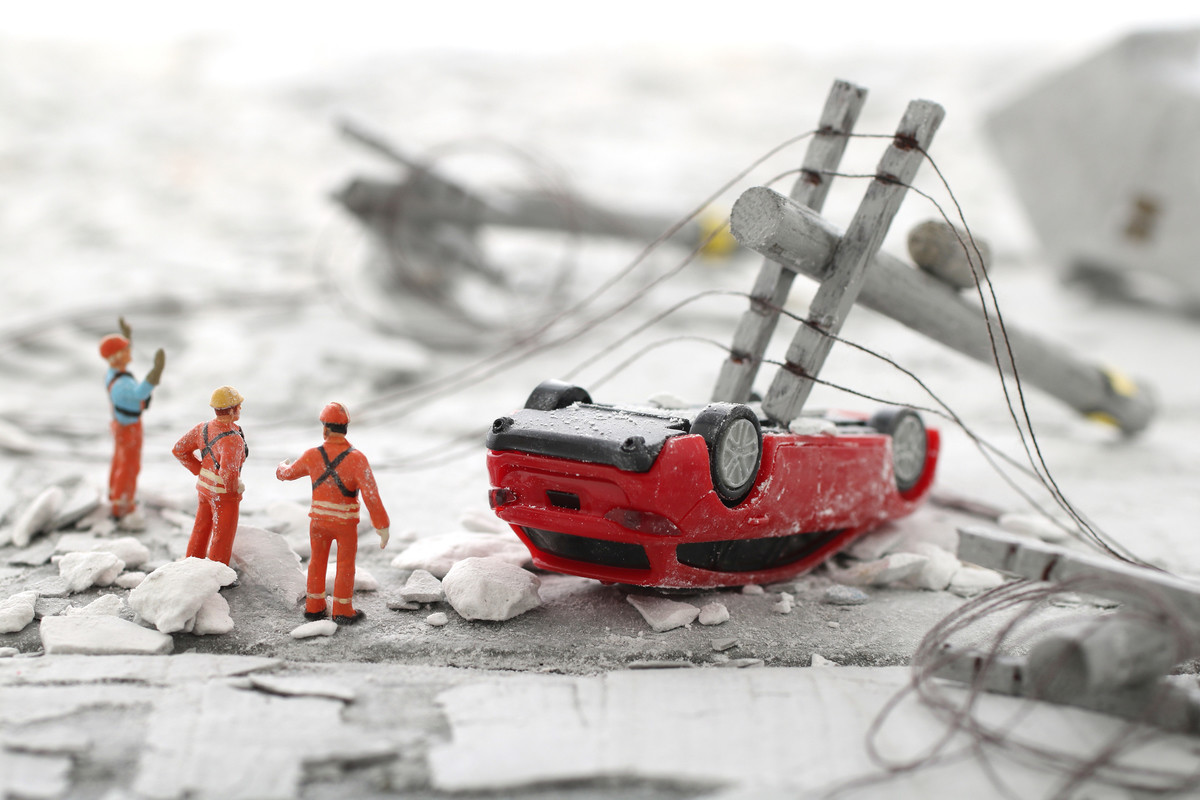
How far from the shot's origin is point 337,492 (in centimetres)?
296

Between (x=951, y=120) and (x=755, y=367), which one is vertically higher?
(x=951, y=120)

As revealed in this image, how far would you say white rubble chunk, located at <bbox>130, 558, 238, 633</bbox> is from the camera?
2.86 metres

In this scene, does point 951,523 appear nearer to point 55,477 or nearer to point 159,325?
point 55,477

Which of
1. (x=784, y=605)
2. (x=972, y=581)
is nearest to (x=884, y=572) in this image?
(x=972, y=581)

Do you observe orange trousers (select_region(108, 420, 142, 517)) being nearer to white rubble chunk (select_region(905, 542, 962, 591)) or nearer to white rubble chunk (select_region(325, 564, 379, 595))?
white rubble chunk (select_region(325, 564, 379, 595))

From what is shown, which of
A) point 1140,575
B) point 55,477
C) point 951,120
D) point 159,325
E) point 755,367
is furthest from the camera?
point 951,120

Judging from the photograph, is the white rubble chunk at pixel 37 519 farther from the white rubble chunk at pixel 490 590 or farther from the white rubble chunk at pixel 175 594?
the white rubble chunk at pixel 490 590

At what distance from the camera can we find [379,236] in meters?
8.20

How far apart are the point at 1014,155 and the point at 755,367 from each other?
21.2 feet

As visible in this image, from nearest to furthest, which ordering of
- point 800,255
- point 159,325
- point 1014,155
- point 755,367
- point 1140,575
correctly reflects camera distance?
point 1140,575
point 800,255
point 755,367
point 159,325
point 1014,155

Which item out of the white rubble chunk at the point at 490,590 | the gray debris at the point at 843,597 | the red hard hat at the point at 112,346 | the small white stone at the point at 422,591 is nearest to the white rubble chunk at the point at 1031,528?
the gray debris at the point at 843,597

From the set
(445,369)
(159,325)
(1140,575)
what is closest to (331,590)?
(1140,575)

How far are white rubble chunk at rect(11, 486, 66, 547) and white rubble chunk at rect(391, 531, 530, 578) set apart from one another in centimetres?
130

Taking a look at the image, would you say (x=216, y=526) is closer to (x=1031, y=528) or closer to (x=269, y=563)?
(x=269, y=563)
